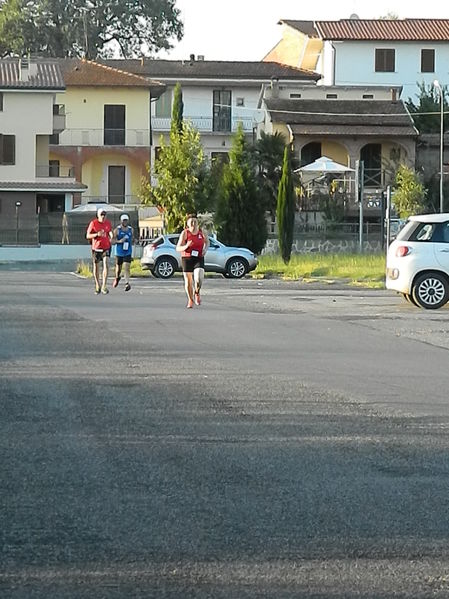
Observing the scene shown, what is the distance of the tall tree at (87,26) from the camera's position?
276ft

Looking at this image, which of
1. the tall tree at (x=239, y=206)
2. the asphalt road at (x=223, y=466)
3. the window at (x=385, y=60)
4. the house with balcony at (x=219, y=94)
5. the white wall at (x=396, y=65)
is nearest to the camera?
the asphalt road at (x=223, y=466)

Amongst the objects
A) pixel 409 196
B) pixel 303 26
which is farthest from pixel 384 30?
pixel 409 196

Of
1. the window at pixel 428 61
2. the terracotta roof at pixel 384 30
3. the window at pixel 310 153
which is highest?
the terracotta roof at pixel 384 30

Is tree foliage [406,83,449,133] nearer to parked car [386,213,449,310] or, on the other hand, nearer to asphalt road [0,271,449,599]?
parked car [386,213,449,310]

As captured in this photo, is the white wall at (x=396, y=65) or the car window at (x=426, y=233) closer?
the car window at (x=426, y=233)

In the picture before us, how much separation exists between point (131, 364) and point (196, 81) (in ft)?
206

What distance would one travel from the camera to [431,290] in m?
23.6

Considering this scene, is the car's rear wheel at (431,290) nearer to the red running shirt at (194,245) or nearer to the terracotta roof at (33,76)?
the red running shirt at (194,245)

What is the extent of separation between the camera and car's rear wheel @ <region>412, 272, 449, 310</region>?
76.9 feet

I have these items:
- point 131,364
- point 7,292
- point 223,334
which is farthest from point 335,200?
point 131,364

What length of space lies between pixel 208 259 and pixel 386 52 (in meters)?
43.0

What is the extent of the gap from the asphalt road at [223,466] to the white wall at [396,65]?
61736 millimetres

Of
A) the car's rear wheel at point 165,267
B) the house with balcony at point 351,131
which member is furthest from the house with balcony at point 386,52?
the car's rear wheel at point 165,267

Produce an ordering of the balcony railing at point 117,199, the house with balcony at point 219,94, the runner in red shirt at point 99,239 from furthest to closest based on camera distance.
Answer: the house with balcony at point 219,94 < the balcony railing at point 117,199 < the runner in red shirt at point 99,239
